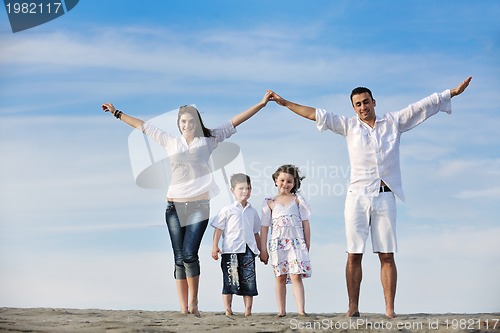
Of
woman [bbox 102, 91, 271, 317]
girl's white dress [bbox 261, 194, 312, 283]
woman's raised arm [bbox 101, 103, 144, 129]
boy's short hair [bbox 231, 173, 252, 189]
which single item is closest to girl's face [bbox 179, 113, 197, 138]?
woman [bbox 102, 91, 271, 317]

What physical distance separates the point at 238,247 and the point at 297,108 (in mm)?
1601

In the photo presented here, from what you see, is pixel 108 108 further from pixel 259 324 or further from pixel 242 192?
pixel 259 324

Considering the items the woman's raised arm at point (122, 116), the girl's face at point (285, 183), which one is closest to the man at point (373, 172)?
the girl's face at point (285, 183)

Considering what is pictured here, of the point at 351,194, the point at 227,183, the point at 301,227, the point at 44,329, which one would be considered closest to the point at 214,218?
the point at 227,183

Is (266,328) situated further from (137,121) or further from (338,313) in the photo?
(137,121)

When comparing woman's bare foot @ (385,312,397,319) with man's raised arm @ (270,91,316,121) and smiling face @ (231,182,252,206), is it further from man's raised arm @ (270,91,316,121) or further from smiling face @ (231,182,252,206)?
man's raised arm @ (270,91,316,121)

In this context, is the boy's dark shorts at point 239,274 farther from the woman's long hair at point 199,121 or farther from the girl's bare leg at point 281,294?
the woman's long hair at point 199,121

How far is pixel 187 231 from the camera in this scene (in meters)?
7.37

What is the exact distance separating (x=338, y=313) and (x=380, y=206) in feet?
4.94

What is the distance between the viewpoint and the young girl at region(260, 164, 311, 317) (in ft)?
23.6

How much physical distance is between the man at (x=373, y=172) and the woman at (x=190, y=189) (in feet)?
3.26

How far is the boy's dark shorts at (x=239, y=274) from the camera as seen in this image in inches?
297

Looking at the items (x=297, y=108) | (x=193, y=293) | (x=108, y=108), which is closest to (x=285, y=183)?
(x=297, y=108)

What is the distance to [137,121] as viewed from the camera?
25.6 ft
